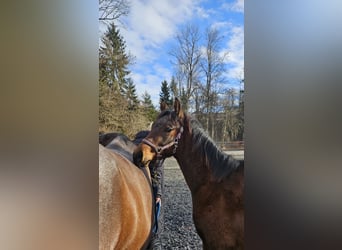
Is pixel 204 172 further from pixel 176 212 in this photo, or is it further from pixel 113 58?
pixel 113 58

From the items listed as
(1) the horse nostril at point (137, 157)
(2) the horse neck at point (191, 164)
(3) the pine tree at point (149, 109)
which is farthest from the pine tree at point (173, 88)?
(1) the horse nostril at point (137, 157)

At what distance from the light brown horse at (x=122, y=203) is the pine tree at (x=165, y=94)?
395mm

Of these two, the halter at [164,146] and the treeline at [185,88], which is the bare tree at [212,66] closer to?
the treeline at [185,88]

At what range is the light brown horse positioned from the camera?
1.18 metres

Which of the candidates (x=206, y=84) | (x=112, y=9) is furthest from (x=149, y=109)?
(x=112, y=9)

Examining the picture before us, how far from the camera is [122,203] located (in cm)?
124

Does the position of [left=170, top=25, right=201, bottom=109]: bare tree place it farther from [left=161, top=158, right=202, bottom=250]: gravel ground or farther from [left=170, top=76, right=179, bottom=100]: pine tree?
[left=161, top=158, right=202, bottom=250]: gravel ground

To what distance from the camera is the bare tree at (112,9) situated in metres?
1.26

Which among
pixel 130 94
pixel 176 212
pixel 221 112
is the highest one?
pixel 130 94

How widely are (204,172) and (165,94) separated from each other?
19.1 inches
